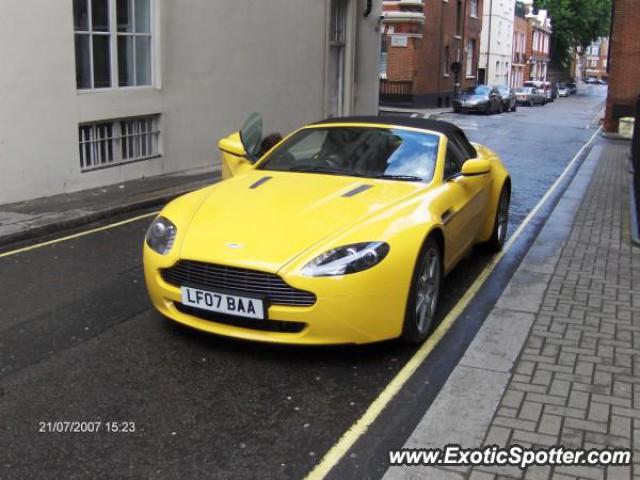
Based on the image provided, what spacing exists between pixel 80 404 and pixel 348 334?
60.4 inches

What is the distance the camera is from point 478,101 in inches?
1455

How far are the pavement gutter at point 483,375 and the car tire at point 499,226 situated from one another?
350 mm

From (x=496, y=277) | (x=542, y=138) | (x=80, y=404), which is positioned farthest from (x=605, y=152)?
(x=80, y=404)

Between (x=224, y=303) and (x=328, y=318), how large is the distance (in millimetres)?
620

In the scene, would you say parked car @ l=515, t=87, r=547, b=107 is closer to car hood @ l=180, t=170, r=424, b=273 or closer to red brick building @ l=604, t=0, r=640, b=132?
red brick building @ l=604, t=0, r=640, b=132

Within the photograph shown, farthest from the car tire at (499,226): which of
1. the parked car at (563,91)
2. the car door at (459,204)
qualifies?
the parked car at (563,91)

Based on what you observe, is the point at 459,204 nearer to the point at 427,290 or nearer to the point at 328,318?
the point at 427,290

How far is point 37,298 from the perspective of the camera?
5.64m

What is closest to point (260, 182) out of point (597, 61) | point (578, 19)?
point (578, 19)

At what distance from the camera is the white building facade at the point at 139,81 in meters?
9.26

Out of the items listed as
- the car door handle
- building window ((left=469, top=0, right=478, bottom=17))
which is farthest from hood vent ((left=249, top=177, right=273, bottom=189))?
building window ((left=469, top=0, right=478, bottom=17))

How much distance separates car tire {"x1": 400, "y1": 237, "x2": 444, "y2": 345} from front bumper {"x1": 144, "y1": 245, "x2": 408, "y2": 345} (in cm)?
10

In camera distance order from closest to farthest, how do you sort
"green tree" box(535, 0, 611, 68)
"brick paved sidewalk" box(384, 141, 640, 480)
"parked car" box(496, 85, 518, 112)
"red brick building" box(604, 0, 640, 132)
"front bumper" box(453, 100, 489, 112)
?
"brick paved sidewalk" box(384, 141, 640, 480)
"red brick building" box(604, 0, 640, 132)
"front bumper" box(453, 100, 489, 112)
"parked car" box(496, 85, 518, 112)
"green tree" box(535, 0, 611, 68)

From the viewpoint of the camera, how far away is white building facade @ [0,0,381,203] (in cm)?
926
